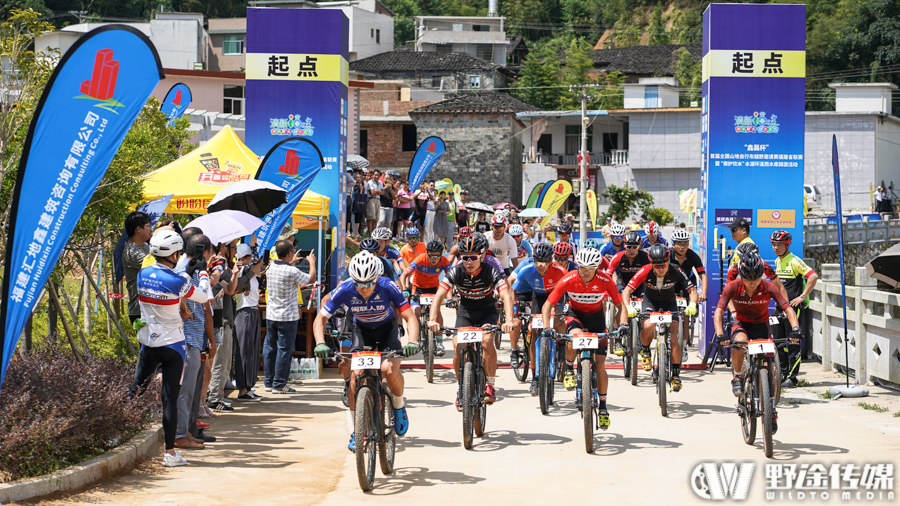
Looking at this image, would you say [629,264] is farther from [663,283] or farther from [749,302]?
[749,302]

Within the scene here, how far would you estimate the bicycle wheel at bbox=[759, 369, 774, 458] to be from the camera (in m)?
8.45

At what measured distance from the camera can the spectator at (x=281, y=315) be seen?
39.7ft

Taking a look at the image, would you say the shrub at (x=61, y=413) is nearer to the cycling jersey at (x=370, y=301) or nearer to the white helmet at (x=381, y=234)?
the cycling jersey at (x=370, y=301)

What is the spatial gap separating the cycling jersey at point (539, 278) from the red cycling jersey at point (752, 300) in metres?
2.62

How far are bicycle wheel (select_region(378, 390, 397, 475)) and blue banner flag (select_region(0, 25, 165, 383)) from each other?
286 centimetres

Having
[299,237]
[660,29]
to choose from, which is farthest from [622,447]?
[660,29]

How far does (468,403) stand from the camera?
Result: 8922 mm

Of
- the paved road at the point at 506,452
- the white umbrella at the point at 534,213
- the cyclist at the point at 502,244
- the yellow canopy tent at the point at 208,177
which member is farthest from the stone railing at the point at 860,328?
the white umbrella at the point at 534,213

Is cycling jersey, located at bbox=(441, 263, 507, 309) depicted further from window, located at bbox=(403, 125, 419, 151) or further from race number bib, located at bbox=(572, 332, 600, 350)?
window, located at bbox=(403, 125, 419, 151)

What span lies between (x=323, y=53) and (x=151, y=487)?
10.4 meters

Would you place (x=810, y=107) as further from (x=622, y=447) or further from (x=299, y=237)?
(x=622, y=447)

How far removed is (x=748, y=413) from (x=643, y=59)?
7484 centimetres

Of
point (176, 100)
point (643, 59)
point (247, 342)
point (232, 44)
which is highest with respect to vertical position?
point (643, 59)

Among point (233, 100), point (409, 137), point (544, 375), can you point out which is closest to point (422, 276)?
point (544, 375)
